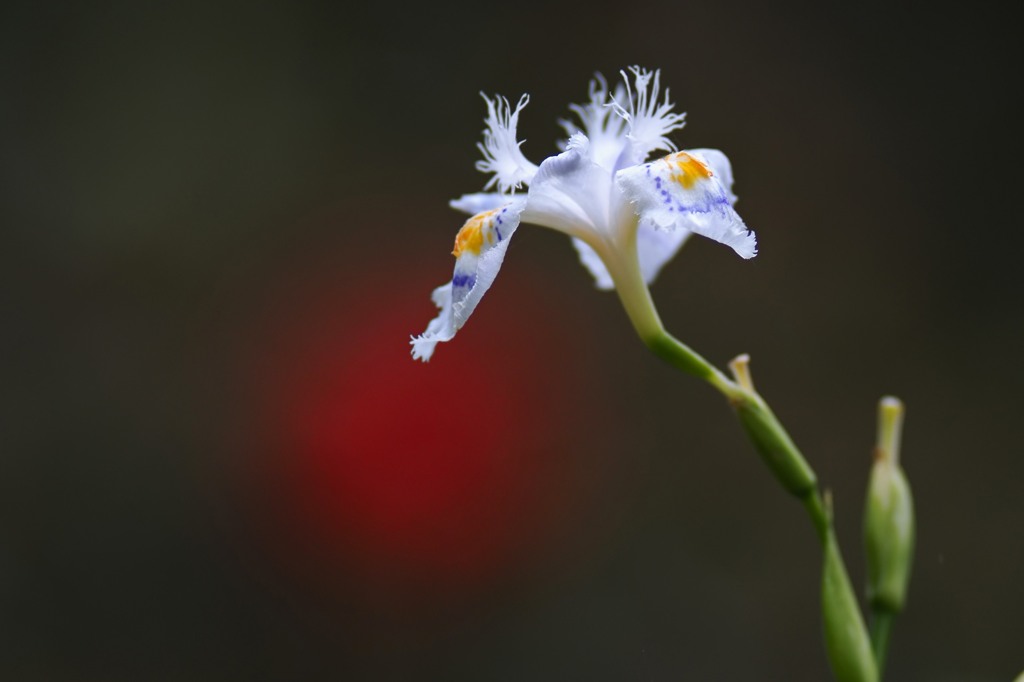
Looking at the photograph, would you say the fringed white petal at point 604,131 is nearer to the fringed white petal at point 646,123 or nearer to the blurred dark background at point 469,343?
the fringed white petal at point 646,123

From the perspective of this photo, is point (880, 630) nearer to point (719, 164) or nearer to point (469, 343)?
point (719, 164)

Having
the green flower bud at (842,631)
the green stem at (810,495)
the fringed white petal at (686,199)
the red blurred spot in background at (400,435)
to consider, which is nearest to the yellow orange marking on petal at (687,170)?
the fringed white petal at (686,199)

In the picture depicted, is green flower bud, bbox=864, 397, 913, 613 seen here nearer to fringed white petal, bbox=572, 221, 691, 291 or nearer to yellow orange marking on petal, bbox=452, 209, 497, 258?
fringed white petal, bbox=572, 221, 691, 291

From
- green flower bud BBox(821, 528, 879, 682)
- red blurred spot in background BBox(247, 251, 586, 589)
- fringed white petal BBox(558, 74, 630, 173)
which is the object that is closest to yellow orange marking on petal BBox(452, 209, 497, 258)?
fringed white petal BBox(558, 74, 630, 173)

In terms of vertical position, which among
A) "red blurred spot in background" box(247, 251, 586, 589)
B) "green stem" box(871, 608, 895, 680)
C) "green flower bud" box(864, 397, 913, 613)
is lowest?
"green stem" box(871, 608, 895, 680)

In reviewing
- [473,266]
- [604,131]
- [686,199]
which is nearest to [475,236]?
[473,266]

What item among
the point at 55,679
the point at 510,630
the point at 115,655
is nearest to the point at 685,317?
the point at 510,630

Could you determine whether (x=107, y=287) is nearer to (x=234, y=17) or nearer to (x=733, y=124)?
(x=234, y=17)
